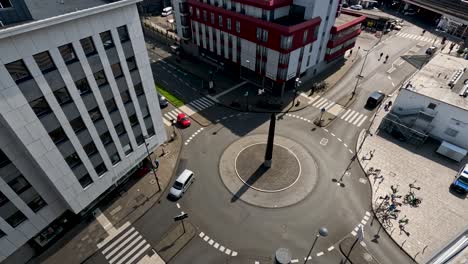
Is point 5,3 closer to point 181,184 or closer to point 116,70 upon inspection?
point 116,70

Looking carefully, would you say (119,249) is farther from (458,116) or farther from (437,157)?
(458,116)

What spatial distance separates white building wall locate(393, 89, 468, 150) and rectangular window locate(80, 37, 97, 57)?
53425 mm

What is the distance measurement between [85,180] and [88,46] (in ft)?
55.3

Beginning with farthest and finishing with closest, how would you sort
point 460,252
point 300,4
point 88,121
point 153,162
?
point 300,4 < point 153,162 < point 88,121 < point 460,252

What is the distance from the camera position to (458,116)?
→ 151 ft

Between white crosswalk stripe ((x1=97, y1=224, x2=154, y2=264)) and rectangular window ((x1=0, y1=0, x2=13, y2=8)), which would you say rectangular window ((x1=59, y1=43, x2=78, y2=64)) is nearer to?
rectangular window ((x1=0, y1=0, x2=13, y2=8))

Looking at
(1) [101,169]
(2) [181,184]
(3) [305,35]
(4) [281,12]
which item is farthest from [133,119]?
(4) [281,12]

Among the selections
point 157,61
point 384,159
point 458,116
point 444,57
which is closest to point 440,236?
point 384,159

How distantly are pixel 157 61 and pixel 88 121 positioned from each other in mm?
50301

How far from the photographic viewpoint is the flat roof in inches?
1875

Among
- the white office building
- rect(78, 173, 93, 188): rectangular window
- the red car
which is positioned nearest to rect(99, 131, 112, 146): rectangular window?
the white office building

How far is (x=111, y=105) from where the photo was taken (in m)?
32.8

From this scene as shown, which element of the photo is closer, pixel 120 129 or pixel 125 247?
pixel 125 247

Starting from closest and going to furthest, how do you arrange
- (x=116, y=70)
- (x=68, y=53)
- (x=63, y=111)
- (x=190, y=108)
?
(x=68, y=53) < (x=63, y=111) < (x=116, y=70) < (x=190, y=108)
